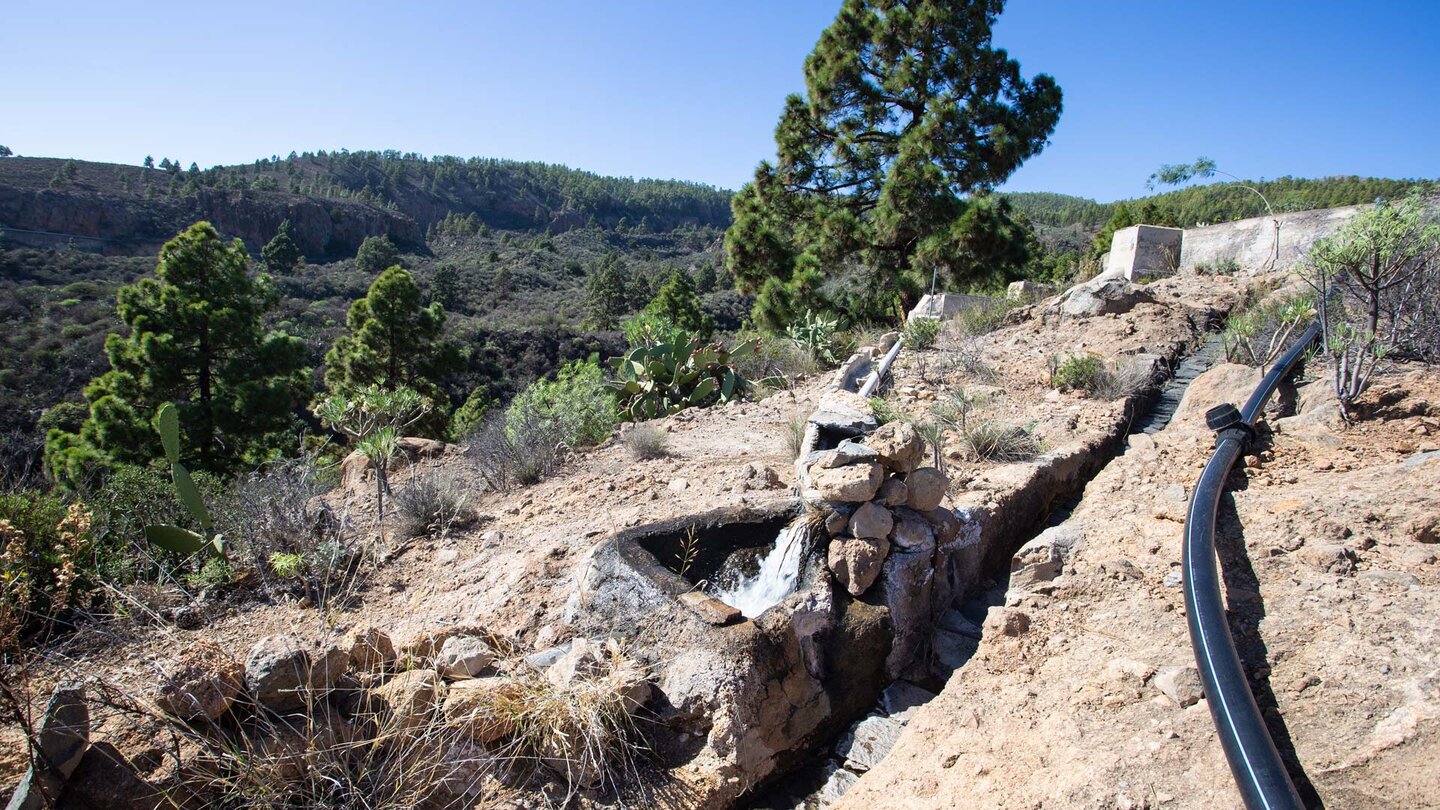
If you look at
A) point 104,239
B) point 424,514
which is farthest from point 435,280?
point 424,514

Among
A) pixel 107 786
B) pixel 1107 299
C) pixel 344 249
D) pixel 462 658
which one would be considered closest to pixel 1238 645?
pixel 462 658

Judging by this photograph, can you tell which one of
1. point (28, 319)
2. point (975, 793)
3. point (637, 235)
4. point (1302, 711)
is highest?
point (637, 235)

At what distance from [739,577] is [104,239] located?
6055 cm

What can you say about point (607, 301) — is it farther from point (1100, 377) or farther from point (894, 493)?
point (894, 493)

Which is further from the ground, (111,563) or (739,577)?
(739,577)

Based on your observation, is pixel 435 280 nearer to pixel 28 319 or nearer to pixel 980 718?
pixel 28 319

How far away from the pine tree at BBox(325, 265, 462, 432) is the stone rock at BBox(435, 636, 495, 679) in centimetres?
1671

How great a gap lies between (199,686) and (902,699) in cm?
285

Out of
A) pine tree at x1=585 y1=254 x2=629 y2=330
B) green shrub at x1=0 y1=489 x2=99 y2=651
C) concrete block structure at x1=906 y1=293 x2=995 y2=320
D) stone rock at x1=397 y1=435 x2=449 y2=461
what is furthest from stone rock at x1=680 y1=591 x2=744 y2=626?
pine tree at x1=585 y1=254 x2=629 y2=330

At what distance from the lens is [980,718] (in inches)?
102

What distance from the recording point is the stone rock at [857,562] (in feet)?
11.1

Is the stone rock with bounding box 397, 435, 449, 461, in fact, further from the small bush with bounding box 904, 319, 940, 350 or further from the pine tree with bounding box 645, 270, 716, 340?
the pine tree with bounding box 645, 270, 716, 340

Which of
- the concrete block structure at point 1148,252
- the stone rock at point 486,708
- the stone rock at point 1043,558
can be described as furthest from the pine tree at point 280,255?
the stone rock at point 1043,558

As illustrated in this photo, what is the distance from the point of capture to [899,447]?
3.60 m
